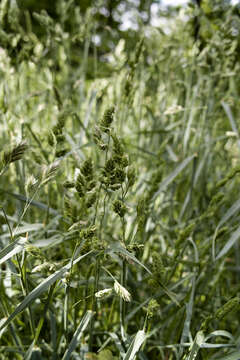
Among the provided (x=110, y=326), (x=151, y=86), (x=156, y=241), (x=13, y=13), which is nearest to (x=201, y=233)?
(x=156, y=241)

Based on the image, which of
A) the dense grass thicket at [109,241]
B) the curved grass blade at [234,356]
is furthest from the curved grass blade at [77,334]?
the curved grass blade at [234,356]

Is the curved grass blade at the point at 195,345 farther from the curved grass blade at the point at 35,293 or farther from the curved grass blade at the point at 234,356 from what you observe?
the curved grass blade at the point at 35,293

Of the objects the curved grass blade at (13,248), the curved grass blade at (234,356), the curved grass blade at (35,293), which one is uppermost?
the curved grass blade at (13,248)

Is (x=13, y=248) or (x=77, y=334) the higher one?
(x=13, y=248)

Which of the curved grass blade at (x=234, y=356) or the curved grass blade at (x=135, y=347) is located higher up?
the curved grass blade at (x=135, y=347)

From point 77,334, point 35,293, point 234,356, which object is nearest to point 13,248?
point 35,293

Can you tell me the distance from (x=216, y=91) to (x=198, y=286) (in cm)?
90

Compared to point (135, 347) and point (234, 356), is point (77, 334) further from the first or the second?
point (234, 356)

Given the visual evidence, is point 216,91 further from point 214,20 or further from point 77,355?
point 77,355

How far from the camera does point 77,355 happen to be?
2.61ft

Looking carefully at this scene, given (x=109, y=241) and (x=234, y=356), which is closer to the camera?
(x=234, y=356)

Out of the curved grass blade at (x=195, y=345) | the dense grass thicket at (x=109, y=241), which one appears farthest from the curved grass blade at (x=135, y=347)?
the curved grass blade at (x=195, y=345)

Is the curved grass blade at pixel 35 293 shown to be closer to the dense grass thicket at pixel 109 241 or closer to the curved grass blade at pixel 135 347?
the dense grass thicket at pixel 109 241

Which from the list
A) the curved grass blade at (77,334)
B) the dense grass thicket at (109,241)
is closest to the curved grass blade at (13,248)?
the dense grass thicket at (109,241)
